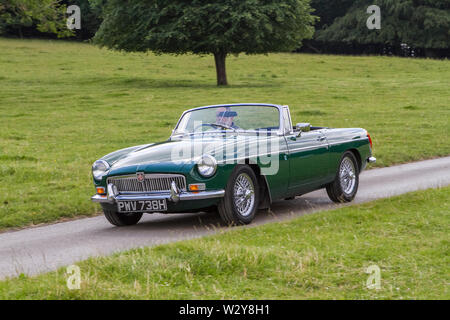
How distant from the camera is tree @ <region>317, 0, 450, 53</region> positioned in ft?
211

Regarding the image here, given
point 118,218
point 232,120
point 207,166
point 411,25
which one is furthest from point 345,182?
point 411,25

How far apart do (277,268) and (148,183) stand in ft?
9.85

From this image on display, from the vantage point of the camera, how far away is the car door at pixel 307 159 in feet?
31.1

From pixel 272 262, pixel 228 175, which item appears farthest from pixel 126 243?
pixel 272 262

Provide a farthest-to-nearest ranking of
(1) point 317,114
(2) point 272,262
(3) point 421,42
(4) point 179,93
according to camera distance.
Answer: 1. (3) point 421,42
2. (4) point 179,93
3. (1) point 317,114
4. (2) point 272,262

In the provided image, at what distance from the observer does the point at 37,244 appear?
8172 millimetres

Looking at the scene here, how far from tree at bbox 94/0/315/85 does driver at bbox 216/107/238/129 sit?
1038 inches

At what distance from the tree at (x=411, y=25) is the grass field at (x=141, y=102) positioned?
9.06m
